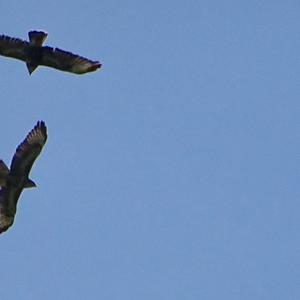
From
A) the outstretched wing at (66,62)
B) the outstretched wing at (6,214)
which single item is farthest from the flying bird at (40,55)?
the outstretched wing at (6,214)

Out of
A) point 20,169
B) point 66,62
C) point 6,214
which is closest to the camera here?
point 66,62

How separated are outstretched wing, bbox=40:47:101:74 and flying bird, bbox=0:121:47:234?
143 centimetres

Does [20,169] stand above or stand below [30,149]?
below

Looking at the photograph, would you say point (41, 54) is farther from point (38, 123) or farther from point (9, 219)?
point (9, 219)

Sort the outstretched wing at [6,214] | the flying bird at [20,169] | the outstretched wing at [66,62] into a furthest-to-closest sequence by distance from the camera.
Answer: the outstretched wing at [6,214] → the flying bird at [20,169] → the outstretched wing at [66,62]

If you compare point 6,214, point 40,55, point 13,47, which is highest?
point 40,55

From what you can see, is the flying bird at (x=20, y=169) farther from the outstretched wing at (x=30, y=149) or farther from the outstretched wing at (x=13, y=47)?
the outstretched wing at (x=13, y=47)

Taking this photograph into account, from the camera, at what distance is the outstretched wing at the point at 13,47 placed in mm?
31797

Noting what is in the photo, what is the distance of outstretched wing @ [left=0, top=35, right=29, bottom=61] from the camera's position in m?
31.8

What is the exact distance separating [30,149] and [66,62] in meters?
2.19

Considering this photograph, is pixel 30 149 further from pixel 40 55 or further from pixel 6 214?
pixel 40 55

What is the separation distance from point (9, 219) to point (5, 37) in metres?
4.50

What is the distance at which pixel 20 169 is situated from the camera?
106 ft

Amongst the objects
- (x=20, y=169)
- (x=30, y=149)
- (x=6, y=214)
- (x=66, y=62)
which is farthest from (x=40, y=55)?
(x=6, y=214)
